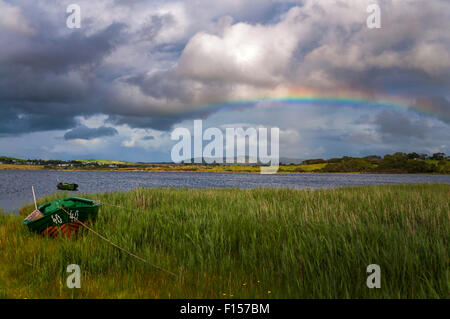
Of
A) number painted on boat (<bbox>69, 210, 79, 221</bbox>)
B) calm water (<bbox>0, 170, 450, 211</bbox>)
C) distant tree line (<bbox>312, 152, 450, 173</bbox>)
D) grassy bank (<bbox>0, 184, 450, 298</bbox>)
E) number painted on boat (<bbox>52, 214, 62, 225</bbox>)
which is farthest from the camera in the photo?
distant tree line (<bbox>312, 152, 450, 173</bbox>)

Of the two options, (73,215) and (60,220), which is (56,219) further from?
(73,215)

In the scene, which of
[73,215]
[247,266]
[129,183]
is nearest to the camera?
[247,266]

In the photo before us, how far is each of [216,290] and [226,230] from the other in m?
2.96

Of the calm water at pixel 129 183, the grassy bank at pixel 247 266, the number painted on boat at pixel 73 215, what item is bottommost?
the calm water at pixel 129 183

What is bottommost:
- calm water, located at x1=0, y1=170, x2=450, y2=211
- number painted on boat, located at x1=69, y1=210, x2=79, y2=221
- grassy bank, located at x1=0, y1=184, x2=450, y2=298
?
calm water, located at x1=0, y1=170, x2=450, y2=211

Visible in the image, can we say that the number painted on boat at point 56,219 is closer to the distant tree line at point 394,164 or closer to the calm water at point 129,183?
the calm water at point 129,183

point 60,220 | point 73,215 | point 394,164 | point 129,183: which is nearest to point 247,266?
point 73,215

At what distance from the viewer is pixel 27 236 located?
31.2 feet

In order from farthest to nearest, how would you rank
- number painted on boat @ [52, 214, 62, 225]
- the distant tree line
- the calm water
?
the distant tree line, the calm water, number painted on boat @ [52, 214, 62, 225]

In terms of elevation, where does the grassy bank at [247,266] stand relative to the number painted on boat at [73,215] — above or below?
below

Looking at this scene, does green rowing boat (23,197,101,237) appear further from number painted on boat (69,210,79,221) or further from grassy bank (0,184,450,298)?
grassy bank (0,184,450,298)

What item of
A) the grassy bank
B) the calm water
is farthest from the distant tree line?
the grassy bank

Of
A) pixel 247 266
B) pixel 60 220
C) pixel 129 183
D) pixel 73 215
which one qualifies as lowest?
pixel 129 183

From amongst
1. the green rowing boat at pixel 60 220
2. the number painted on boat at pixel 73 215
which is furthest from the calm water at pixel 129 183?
the number painted on boat at pixel 73 215
